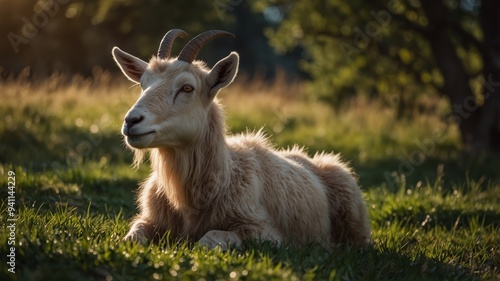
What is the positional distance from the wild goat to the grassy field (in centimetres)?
34

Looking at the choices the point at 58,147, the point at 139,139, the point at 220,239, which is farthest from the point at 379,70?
the point at 139,139

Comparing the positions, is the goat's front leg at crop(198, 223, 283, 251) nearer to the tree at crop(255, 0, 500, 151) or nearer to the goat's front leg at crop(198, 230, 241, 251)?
the goat's front leg at crop(198, 230, 241, 251)

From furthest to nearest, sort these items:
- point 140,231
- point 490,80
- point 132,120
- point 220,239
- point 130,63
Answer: point 490,80
point 130,63
point 140,231
point 220,239
point 132,120

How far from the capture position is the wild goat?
4977 mm

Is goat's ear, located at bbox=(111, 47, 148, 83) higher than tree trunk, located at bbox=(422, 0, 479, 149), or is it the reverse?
goat's ear, located at bbox=(111, 47, 148, 83)

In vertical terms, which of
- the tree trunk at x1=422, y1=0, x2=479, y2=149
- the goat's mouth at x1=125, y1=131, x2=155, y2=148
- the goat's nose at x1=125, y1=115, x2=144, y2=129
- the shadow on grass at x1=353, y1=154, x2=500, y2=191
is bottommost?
the shadow on grass at x1=353, y1=154, x2=500, y2=191

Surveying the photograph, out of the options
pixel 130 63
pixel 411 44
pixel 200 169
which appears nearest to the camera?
pixel 200 169

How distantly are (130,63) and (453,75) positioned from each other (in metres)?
9.35

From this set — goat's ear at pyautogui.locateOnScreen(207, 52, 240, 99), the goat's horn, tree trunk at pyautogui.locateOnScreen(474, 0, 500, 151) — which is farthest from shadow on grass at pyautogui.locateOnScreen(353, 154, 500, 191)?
the goat's horn

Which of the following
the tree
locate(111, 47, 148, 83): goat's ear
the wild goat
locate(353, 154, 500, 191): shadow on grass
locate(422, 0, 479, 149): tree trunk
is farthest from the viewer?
locate(422, 0, 479, 149): tree trunk

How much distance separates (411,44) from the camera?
14805 millimetres

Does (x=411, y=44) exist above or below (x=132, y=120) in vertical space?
below

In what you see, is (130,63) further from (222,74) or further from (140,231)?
(140,231)

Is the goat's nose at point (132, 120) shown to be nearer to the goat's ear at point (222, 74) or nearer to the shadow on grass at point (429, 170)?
the goat's ear at point (222, 74)
